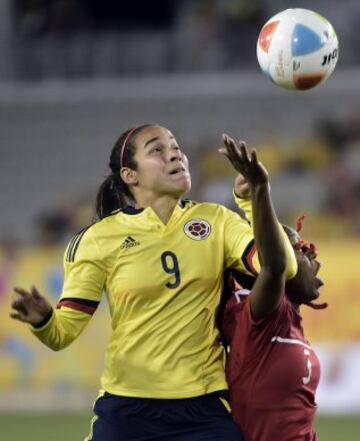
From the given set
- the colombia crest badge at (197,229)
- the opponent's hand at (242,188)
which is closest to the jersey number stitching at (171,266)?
the colombia crest badge at (197,229)

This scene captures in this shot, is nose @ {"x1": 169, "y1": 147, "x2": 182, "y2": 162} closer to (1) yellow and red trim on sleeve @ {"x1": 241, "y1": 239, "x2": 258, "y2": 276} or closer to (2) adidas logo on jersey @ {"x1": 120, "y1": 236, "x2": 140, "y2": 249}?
(2) adidas logo on jersey @ {"x1": 120, "y1": 236, "x2": 140, "y2": 249}

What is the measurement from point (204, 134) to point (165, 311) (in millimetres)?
14053

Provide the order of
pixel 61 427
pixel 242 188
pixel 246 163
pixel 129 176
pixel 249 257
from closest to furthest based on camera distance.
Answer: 1. pixel 246 163
2. pixel 249 257
3. pixel 242 188
4. pixel 129 176
5. pixel 61 427

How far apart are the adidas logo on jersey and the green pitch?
517 centimetres

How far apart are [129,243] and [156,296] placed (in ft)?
0.87

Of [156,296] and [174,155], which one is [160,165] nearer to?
[174,155]

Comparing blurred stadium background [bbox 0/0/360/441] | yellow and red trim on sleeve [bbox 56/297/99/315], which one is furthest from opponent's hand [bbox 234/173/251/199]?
blurred stadium background [bbox 0/0/360/441]

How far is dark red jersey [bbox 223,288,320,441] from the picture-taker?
4.81 metres

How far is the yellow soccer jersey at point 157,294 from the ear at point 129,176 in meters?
0.21

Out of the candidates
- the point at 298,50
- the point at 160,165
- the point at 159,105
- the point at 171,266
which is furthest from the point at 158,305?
the point at 159,105

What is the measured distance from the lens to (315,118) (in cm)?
1867

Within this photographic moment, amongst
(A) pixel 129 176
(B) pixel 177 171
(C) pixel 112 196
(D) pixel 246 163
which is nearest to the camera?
(D) pixel 246 163

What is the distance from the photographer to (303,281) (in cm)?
485

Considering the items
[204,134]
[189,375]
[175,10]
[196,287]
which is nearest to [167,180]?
[196,287]
